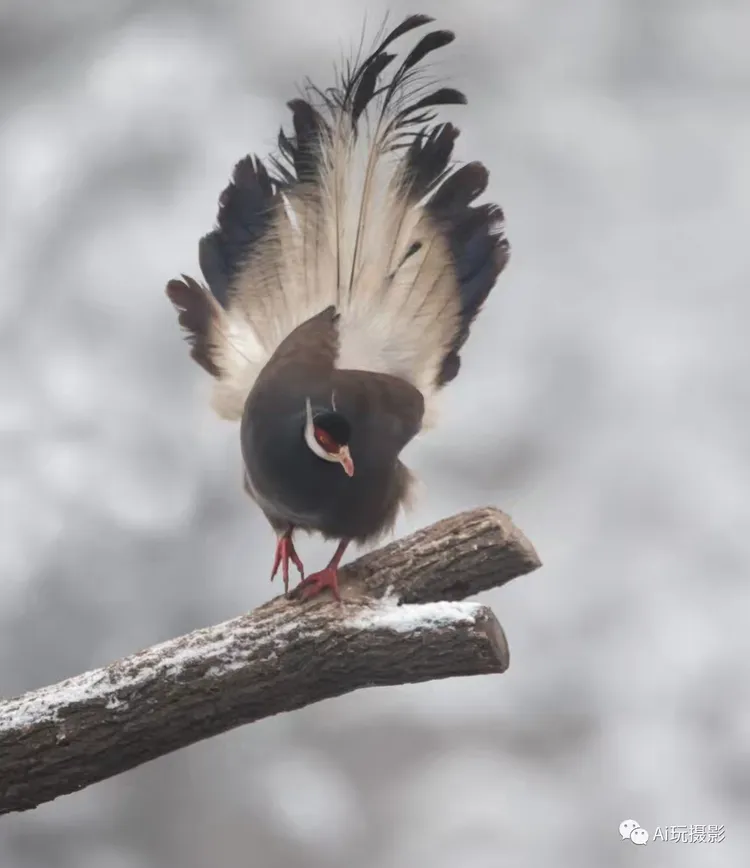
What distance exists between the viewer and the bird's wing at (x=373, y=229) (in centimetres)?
165

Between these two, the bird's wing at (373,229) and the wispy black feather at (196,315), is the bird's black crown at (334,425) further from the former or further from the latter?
the wispy black feather at (196,315)

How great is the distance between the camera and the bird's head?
1.38 m

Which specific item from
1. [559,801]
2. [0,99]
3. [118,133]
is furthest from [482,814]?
[0,99]

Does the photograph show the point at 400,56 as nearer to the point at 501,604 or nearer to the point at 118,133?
the point at 118,133

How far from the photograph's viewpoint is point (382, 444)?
5.03ft

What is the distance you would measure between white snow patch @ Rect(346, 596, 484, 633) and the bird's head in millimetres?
210

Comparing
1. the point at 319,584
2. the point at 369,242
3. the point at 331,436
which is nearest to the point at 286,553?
the point at 319,584

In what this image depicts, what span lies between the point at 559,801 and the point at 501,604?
37cm

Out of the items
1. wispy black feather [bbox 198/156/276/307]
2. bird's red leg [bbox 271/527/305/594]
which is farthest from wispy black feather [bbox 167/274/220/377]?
bird's red leg [bbox 271/527/305/594]

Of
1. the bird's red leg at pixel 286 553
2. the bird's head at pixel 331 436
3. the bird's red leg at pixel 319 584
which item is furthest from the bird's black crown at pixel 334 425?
the bird's red leg at pixel 286 553

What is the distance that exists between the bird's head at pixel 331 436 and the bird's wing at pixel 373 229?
26 centimetres

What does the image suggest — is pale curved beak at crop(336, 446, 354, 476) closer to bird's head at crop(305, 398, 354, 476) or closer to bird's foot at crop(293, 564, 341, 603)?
bird's head at crop(305, 398, 354, 476)

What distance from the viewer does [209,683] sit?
132 cm

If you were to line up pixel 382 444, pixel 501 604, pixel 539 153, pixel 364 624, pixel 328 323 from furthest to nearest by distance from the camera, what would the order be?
pixel 539 153
pixel 501 604
pixel 328 323
pixel 382 444
pixel 364 624
